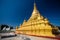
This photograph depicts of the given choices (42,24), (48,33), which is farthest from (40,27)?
(48,33)

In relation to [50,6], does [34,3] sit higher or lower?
higher

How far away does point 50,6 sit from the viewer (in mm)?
6738

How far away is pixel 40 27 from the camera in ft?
19.1

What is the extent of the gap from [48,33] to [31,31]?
5.57 feet

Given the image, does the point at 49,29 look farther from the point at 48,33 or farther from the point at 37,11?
the point at 37,11

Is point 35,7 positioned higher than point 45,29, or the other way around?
point 35,7

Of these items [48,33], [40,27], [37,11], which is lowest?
[48,33]

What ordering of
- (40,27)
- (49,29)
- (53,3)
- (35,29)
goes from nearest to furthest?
1. (49,29)
2. (40,27)
3. (35,29)
4. (53,3)

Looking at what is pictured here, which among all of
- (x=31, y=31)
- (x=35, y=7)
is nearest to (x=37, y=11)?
(x=35, y=7)

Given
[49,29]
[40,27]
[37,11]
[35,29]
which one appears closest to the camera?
[49,29]

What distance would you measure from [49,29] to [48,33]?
0.26m

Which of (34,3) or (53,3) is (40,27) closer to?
(53,3)

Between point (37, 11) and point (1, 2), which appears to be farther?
point (37, 11)

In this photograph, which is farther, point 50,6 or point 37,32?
point 50,6
